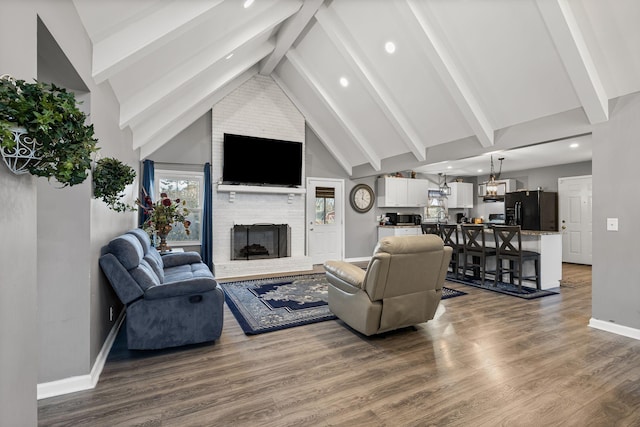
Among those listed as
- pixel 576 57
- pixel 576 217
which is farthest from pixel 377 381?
pixel 576 217

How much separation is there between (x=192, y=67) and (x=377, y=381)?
3.79m

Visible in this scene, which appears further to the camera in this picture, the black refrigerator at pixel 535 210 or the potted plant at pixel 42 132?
the black refrigerator at pixel 535 210

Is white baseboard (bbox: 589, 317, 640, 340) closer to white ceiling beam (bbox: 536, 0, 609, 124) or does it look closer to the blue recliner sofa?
white ceiling beam (bbox: 536, 0, 609, 124)

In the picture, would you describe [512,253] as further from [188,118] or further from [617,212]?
[188,118]

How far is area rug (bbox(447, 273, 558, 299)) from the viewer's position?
181 inches

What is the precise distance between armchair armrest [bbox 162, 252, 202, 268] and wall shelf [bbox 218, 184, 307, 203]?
1.88 m

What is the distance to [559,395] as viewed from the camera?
2.12m

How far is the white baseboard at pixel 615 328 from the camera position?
308 centimetres

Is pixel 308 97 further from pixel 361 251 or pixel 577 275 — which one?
pixel 577 275

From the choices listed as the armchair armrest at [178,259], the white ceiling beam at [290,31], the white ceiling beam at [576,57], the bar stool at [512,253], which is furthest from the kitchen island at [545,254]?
the armchair armrest at [178,259]

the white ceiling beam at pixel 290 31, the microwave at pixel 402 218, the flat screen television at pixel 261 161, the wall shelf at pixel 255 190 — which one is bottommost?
the microwave at pixel 402 218

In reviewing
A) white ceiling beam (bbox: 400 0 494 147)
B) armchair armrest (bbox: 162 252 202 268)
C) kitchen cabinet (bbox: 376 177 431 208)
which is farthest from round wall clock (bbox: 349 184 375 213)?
armchair armrest (bbox: 162 252 202 268)

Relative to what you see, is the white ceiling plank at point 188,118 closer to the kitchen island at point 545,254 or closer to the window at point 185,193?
the window at point 185,193

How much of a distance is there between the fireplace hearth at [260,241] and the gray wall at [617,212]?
5.07m
